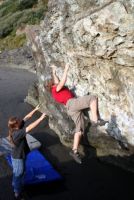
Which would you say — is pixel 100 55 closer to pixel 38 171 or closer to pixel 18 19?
pixel 38 171

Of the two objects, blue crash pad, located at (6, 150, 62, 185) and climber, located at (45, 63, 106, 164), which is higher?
climber, located at (45, 63, 106, 164)

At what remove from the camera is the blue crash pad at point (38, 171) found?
13.6m

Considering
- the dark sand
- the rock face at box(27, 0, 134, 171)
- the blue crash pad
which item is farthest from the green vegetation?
the blue crash pad

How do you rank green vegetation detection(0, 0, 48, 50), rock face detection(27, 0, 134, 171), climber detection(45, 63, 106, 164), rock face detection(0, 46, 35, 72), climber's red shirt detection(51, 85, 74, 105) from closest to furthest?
rock face detection(27, 0, 134, 171) → climber detection(45, 63, 106, 164) → climber's red shirt detection(51, 85, 74, 105) → rock face detection(0, 46, 35, 72) → green vegetation detection(0, 0, 48, 50)

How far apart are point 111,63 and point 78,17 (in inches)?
79.8

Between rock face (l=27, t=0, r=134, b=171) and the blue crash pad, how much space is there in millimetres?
1954

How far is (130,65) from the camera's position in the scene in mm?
13352

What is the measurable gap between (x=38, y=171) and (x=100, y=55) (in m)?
4.39

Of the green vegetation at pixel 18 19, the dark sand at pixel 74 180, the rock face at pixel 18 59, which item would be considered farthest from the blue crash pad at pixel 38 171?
the green vegetation at pixel 18 19

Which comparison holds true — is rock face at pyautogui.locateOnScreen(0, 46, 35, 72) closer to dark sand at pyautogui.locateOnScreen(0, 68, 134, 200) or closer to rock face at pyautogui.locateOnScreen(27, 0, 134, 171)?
rock face at pyautogui.locateOnScreen(27, 0, 134, 171)

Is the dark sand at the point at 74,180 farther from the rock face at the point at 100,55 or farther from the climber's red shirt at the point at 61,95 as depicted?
the climber's red shirt at the point at 61,95

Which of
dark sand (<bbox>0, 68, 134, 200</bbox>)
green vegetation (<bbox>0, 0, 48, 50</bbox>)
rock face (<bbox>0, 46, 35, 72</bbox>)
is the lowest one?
dark sand (<bbox>0, 68, 134, 200</bbox>)

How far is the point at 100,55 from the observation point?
14078 millimetres

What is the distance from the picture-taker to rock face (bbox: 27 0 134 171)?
13062mm
